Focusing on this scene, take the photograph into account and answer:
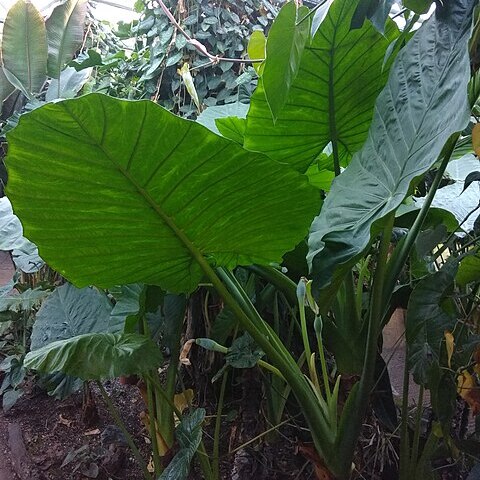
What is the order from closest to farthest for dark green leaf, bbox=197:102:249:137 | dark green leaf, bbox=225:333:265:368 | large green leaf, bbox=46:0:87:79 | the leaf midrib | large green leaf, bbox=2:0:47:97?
1. the leaf midrib
2. dark green leaf, bbox=225:333:265:368
3. dark green leaf, bbox=197:102:249:137
4. large green leaf, bbox=2:0:47:97
5. large green leaf, bbox=46:0:87:79

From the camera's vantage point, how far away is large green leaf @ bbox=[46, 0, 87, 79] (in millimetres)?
1917

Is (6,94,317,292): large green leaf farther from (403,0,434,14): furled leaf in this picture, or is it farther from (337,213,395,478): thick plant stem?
(403,0,434,14): furled leaf

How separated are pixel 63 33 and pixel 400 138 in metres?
1.70

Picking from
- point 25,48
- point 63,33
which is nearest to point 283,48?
point 25,48

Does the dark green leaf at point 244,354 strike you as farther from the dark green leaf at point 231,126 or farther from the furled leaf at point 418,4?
the furled leaf at point 418,4

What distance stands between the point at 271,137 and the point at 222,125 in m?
0.16

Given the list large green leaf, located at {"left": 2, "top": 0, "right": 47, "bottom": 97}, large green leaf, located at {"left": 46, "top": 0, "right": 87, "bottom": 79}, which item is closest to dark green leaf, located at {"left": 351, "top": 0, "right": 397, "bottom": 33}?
large green leaf, located at {"left": 2, "top": 0, "right": 47, "bottom": 97}

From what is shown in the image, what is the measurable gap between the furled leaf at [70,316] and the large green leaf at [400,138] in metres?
0.61

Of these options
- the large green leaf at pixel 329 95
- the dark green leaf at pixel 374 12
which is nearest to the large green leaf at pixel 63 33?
the large green leaf at pixel 329 95

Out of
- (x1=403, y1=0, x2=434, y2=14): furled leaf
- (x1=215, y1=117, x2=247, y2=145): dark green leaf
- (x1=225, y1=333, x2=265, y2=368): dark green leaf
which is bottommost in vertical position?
(x1=225, y1=333, x2=265, y2=368): dark green leaf

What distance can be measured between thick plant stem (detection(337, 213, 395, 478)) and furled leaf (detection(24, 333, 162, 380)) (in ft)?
1.13

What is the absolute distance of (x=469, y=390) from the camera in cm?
74

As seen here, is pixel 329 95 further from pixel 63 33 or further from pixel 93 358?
pixel 63 33

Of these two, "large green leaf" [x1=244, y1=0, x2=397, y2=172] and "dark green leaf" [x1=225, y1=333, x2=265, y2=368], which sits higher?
"large green leaf" [x1=244, y1=0, x2=397, y2=172]
